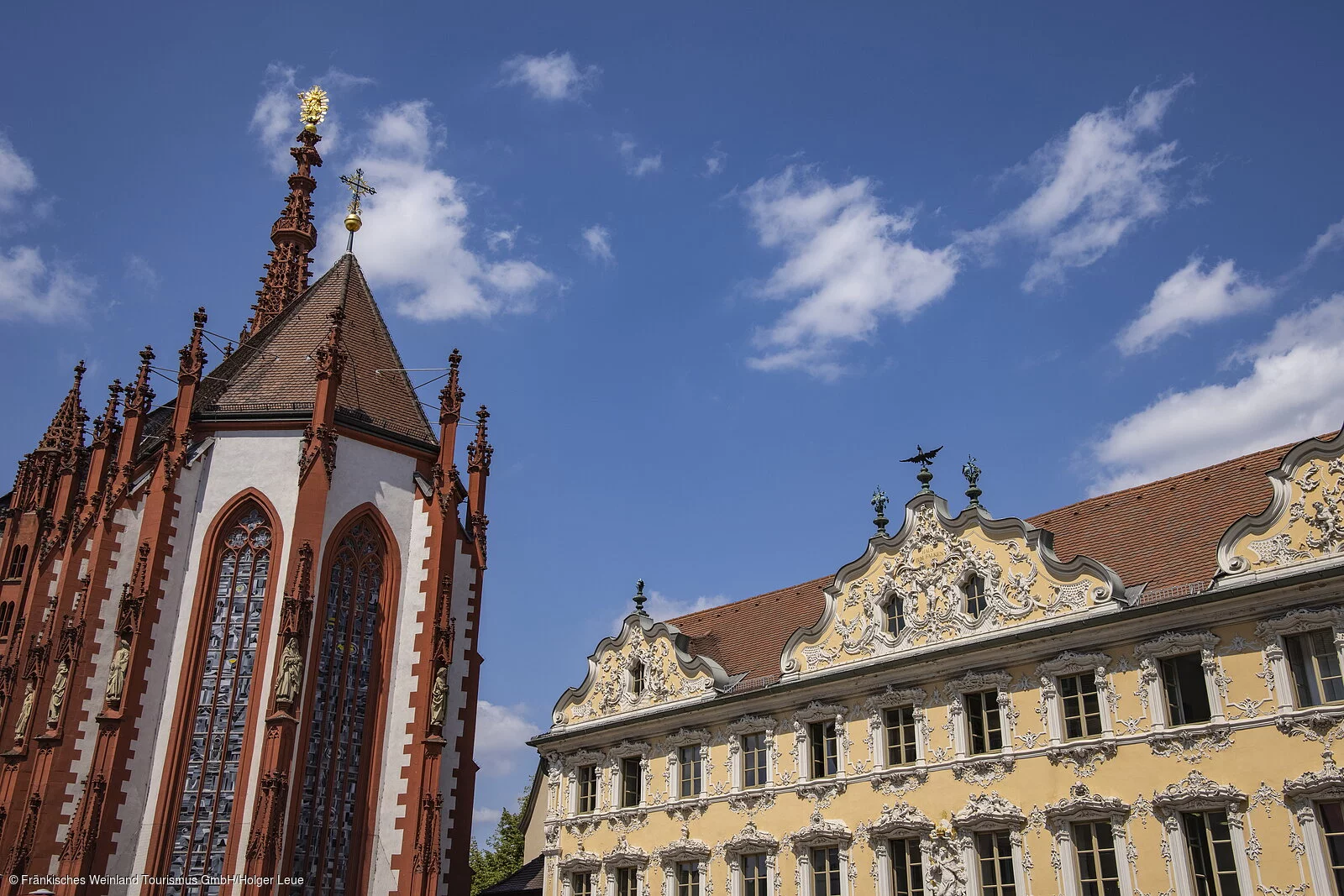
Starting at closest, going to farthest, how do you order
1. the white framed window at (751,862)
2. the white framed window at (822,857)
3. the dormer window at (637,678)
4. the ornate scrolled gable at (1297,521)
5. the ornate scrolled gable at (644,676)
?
1. the ornate scrolled gable at (1297,521)
2. the white framed window at (822,857)
3. the white framed window at (751,862)
4. the ornate scrolled gable at (644,676)
5. the dormer window at (637,678)

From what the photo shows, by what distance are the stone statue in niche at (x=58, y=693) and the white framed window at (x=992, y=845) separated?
60.1 feet

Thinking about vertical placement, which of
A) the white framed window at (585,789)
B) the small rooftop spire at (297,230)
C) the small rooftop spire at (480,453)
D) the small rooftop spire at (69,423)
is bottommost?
the white framed window at (585,789)

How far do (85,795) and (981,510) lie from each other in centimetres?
1878

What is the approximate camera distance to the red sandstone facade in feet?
79.0

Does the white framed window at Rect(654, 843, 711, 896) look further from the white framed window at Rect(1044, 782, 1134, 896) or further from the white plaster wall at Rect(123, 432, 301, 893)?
the white plaster wall at Rect(123, 432, 301, 893)

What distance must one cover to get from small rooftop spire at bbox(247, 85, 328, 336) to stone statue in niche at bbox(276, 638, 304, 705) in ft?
75.9

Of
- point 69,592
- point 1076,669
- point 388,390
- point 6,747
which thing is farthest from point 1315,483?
point 6,747

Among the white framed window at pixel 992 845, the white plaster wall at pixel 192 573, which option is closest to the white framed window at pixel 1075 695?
the white framed window at pixel 992 845

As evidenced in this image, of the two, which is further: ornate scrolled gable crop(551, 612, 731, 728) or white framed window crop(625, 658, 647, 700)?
white framed window crop(625, 658, 647, 700)

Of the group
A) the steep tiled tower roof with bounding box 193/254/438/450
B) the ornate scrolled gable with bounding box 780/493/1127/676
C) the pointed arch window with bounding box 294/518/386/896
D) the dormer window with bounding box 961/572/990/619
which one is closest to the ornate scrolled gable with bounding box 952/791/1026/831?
the ornate scrolled gable with bounding box 780/493/1127/676

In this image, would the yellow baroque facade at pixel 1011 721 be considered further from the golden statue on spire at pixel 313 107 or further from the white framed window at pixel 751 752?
the golden statue on spire at pixel 313 107

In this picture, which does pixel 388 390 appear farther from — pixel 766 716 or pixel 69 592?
pixel 766 716

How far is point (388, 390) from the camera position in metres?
31.8

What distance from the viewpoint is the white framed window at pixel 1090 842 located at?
794 inches
